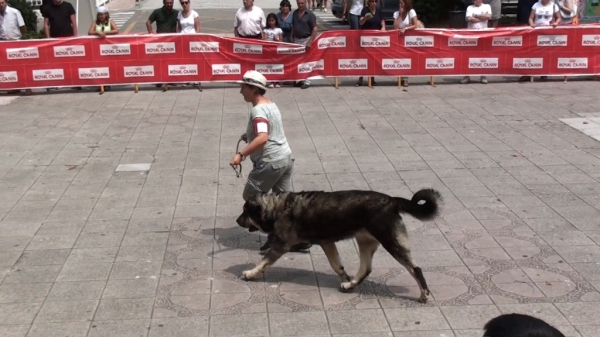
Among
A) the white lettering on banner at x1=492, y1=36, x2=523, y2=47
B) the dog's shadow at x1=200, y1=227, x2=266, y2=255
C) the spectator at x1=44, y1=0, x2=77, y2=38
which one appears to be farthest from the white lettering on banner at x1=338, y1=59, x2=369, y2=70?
the dog's shadow at x1=200, y1=227, x2=266, y2=255

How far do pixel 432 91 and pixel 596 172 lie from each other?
19.1 ft

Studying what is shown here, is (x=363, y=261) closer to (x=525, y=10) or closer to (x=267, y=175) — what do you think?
(x=267, y=175)

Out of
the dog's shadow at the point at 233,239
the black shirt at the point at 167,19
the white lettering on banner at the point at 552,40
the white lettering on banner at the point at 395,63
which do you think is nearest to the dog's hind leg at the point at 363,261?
the dog's shadow at the point at 233,239

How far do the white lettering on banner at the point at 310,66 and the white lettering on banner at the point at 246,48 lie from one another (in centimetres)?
87

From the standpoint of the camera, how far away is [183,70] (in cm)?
1538

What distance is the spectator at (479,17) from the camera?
15891 mm

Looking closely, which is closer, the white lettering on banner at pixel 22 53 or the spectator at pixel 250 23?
the white lettering on banner at pixel 22 53

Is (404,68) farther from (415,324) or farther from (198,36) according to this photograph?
(415,324)

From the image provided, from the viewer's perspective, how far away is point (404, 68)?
15.5 m

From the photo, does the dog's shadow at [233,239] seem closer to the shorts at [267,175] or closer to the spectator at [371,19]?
the shorts at [267,175]

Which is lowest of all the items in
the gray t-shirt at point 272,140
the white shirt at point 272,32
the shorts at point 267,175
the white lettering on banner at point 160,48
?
the shorts at point 267,175

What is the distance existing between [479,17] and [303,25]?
3.56 metres

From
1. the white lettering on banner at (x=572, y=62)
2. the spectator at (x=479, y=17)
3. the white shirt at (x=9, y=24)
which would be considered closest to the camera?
the white shirt at (x=9, y=24)

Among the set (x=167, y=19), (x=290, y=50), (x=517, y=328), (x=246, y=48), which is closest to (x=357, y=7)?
(x=290, y=50)
